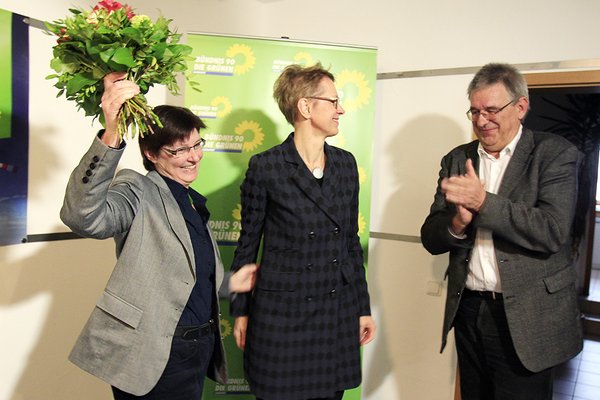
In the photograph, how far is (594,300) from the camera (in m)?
5.66

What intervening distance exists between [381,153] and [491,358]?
1.58 m

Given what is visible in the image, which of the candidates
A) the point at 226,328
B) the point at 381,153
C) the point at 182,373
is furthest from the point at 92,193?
the point at 381,153

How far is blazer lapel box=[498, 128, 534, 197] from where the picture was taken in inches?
67.5

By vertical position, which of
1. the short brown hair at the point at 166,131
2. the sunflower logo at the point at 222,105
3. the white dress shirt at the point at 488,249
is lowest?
the white dress shirt at the point at 488,249

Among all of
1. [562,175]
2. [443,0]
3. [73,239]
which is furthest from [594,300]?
[73,239]

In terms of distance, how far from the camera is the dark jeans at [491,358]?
168cm

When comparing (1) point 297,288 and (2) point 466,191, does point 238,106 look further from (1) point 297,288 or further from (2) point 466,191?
(2) point 466,191

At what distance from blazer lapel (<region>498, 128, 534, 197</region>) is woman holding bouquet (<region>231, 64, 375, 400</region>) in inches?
23.0

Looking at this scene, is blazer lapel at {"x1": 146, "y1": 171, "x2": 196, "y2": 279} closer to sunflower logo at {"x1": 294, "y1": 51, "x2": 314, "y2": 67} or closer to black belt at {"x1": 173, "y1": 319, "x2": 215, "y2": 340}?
black belt at {"x1": 173, "y1": 319, "x2": 215, "y2": 340}

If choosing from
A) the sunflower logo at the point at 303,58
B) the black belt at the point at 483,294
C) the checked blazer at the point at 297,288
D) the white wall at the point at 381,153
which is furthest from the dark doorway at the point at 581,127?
the checked blazer at the point at 297,288

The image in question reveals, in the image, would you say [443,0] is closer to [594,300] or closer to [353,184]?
[353,184]

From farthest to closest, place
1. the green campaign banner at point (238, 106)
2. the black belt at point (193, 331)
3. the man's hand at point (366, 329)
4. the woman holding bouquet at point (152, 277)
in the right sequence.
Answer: the green campaign banner at point (238, 106)
the man's hand at point (366, 329)
the black belt at point (193, 331)
the woman holding bouquet at point (152, 277)

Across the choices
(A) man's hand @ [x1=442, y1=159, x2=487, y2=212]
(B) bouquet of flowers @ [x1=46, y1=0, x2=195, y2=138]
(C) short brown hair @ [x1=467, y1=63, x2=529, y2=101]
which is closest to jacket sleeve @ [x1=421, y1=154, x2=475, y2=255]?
(A) man's hand @ [x1=442, y1=159, x2=487, y2=212]

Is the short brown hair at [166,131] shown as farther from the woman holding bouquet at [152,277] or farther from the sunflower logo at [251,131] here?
the sunflower logo at [251,131]
